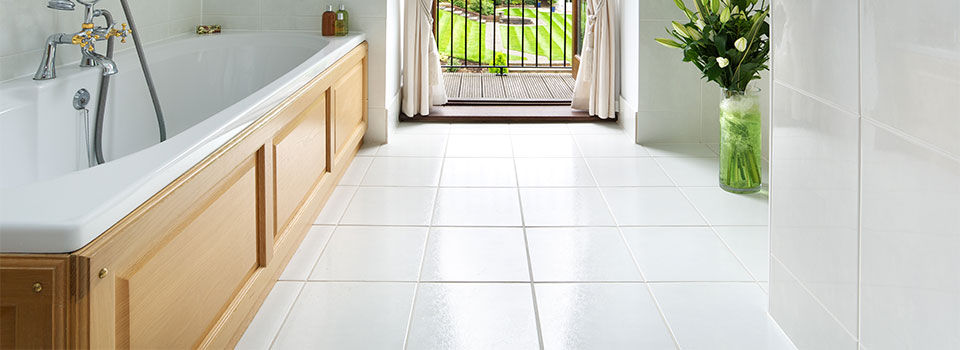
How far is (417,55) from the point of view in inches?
192

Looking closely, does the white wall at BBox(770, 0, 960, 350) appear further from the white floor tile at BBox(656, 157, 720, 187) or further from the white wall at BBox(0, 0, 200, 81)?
the white wall at BBox(0, 0, 200, 81)

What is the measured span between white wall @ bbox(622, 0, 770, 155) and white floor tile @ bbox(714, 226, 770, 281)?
158 centimetres

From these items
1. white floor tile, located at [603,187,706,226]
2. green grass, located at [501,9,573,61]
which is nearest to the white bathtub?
white floor tile, located at [603,187,706,226]

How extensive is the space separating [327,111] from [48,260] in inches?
A: 88.4

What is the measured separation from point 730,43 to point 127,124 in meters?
2.30

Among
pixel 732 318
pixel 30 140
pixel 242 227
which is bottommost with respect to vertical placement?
pixel 732 318

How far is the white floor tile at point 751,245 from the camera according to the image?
2564 mm

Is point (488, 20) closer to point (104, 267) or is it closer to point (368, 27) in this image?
point (368, 27)

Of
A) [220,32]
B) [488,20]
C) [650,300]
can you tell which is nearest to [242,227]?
[650,300]

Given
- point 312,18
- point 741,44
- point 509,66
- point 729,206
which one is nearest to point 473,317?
point 729,206

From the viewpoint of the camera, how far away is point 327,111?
3.36 m

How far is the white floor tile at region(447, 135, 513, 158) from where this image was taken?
14.0 ft

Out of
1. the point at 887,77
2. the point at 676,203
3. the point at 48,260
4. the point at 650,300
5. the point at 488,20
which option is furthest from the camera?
the point at 488,20

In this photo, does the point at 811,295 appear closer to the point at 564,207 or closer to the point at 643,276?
the point at 643,276
